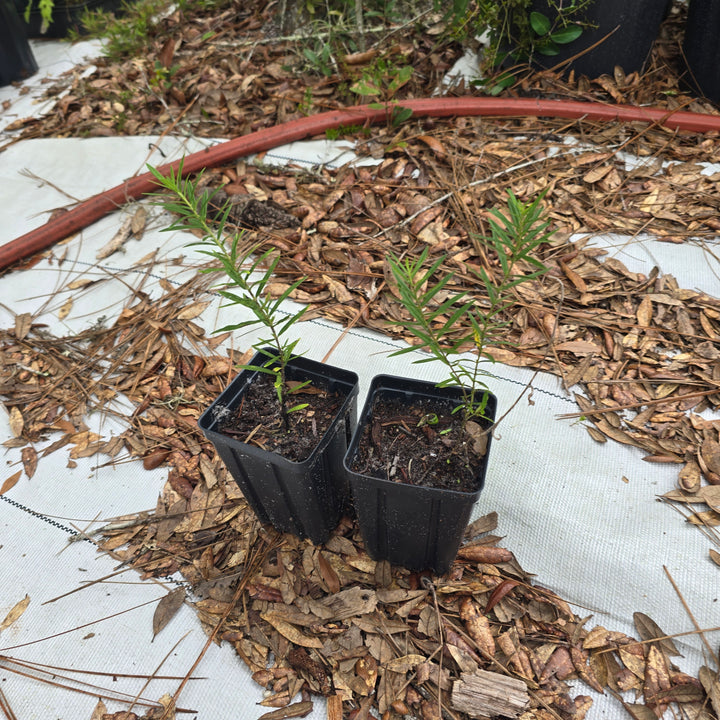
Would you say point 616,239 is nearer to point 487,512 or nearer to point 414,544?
point 487,512

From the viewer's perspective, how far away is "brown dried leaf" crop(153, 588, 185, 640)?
3.84 feet

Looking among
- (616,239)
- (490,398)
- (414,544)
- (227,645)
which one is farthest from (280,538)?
(616,239)

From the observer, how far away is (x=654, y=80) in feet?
7.57

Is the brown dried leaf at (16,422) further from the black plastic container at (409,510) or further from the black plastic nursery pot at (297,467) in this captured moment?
the black plastic container at (409,510)

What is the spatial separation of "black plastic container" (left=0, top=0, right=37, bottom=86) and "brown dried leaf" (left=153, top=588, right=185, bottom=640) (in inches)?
136

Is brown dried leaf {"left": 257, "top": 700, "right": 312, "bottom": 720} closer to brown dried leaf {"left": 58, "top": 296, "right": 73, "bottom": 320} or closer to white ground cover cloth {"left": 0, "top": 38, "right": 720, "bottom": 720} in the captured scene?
white ground cover cloth {"left": 0, "top": 38, "right": 720, "bottom": 720}

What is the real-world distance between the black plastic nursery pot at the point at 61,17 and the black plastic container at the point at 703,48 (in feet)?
12.1

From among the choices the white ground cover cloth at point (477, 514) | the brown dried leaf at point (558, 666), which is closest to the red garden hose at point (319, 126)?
the white ground cover cloth at point (477, 514)

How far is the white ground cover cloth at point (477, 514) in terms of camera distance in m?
1.11

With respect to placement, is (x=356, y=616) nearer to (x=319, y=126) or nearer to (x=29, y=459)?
(x=29, y=459)

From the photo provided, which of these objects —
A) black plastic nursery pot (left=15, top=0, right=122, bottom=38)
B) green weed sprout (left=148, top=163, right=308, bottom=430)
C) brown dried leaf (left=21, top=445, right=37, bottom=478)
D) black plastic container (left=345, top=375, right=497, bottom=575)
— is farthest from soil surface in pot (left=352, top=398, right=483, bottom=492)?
black plastic nursery pot (left=15, top=0, right=122, bottom=38)

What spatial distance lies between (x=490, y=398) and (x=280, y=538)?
0.67m

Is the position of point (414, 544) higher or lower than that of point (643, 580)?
higher

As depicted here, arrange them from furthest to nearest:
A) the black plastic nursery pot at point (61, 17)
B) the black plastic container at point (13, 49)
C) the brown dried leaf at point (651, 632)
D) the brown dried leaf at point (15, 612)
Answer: the black plastic nursery pot at point (61, 17) < the black plastic container at point (13, 49) < the brown dried leaf at point (15, 612) < the brown dried leaf at point (651, 632)
